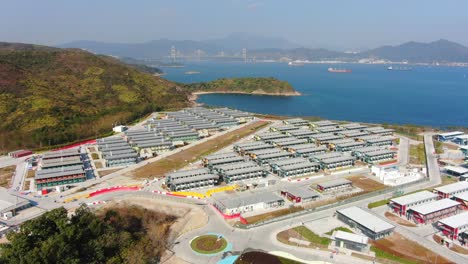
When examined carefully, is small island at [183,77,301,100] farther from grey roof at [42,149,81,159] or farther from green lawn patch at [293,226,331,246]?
green lawn patch at [293,226,331,246]

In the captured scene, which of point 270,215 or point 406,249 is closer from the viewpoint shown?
point 406,249

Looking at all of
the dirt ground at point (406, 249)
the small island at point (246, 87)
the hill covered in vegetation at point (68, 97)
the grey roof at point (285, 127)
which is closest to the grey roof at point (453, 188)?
the dirt ground at point (406, 249)

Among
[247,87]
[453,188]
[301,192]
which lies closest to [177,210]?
[301,192]

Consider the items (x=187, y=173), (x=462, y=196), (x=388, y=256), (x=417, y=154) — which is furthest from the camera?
(x=417, y=154)

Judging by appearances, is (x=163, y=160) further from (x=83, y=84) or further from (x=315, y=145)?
(x=83, y=84)

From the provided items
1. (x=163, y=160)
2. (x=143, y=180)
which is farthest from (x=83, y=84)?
(x=143, y=180)

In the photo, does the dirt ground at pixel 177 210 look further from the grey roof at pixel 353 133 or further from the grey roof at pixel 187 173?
the grey roof at pixel 353 133

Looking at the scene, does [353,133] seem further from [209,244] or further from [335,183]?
[209,244]

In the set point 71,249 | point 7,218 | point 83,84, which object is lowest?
point 7,218
